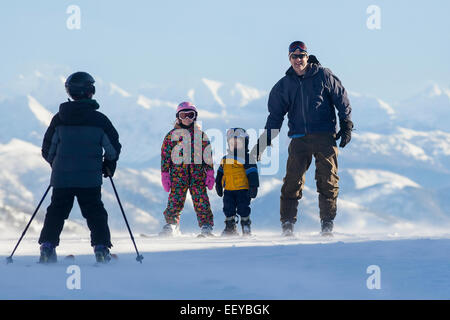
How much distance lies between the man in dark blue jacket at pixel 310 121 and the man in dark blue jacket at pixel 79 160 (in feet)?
10.6

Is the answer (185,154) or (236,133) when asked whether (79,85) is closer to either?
(185,154)

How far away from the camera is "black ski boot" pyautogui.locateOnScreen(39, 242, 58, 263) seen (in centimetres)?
769

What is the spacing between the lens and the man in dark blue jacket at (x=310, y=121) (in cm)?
1000

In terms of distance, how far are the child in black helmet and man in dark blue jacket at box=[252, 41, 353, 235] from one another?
61cm

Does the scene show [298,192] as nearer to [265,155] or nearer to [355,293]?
[265,155]

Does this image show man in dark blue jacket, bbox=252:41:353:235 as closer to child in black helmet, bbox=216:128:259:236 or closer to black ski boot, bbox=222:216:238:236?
child in black helmet, bbox=216:128:259:236

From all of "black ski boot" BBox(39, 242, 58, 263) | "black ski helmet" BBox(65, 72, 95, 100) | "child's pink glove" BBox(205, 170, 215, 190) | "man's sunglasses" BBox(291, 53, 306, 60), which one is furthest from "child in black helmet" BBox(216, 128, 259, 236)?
"black ski boot" BBox(39, 242, 58, 263)

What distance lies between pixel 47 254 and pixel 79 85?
76.0 inches

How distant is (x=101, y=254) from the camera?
770 centimetres

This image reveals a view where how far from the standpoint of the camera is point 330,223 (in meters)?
10.4

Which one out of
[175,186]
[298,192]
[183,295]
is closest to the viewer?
[183,295]

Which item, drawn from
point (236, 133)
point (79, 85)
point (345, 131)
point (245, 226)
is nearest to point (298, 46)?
point (345, 131)

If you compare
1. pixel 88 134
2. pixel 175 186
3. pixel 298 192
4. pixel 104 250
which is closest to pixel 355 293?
pixel 104 250
